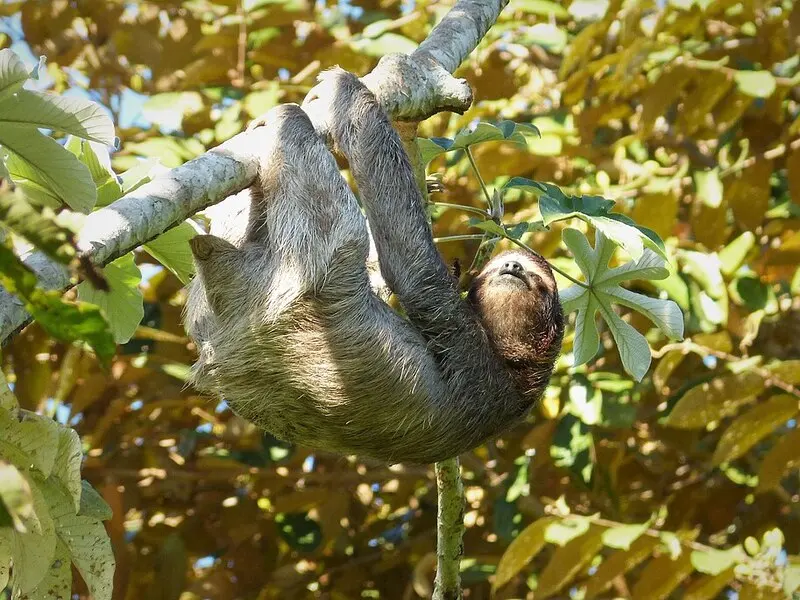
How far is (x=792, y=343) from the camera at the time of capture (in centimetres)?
794

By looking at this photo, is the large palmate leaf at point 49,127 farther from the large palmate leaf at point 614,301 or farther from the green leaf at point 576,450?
the green leaf at point 576,450

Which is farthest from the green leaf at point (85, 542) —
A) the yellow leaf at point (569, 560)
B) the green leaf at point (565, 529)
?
the yellow leaf at point (569, 560)

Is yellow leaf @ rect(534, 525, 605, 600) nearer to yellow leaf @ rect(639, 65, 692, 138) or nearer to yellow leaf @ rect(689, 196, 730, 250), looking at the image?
yellow leaf @ rect(689, 196, 730, 250)

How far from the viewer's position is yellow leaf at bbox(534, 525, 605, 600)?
5.38 meters

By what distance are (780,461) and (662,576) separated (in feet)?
3.08

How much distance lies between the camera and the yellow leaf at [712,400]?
559 cm

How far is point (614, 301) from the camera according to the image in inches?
172

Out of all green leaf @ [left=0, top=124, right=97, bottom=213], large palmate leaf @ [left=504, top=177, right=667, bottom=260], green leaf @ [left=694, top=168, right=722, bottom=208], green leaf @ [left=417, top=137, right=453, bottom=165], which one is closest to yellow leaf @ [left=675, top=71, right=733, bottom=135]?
green leaf @ [left=694, top=168, right=722, bottom=208]

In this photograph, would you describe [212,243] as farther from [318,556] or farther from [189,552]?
[318,556]

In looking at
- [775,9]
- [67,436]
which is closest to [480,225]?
[67,436]

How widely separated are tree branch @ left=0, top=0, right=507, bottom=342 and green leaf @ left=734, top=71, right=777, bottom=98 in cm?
177

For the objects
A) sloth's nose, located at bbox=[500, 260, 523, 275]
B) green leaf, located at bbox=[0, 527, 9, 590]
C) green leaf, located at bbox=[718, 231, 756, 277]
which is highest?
green leaf, located at bbox=[0, 527, 9, 590]

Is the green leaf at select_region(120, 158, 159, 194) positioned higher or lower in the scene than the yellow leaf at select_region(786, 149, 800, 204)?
higher

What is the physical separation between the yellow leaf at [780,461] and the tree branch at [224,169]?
2757 millimetres
